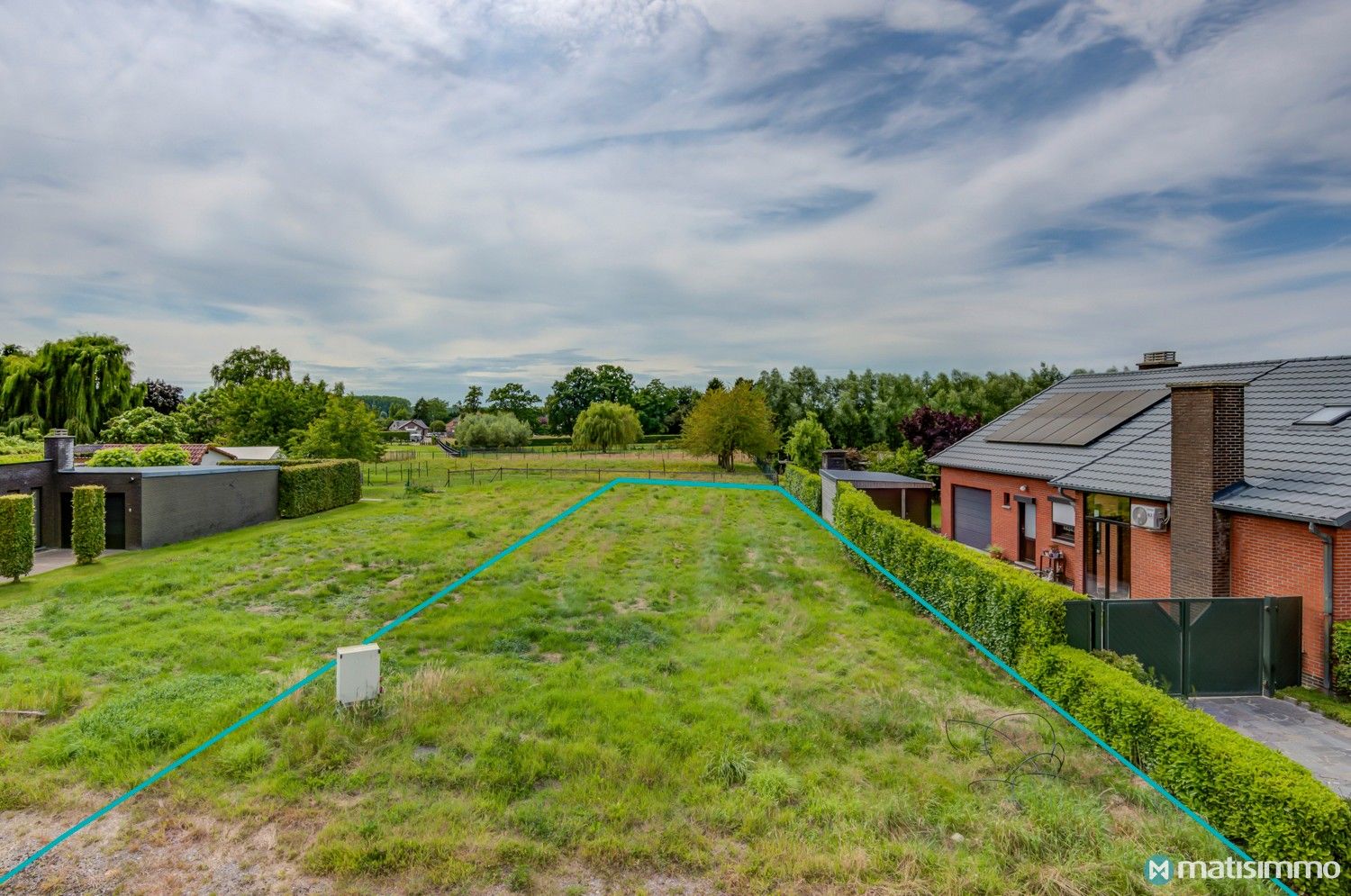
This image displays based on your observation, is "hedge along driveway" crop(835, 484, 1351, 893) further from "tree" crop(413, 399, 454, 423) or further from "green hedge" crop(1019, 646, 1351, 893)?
"tree" crop(413, 399, 454, 423)

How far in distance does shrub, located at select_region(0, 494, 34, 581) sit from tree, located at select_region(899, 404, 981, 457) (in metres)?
30.2

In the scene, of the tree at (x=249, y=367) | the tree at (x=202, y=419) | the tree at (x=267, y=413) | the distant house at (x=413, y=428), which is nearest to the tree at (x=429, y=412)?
the distant house at (x=413, y=428)

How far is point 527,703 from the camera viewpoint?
699cm

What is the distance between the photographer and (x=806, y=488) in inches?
914

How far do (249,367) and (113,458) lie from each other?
53501 millimetres

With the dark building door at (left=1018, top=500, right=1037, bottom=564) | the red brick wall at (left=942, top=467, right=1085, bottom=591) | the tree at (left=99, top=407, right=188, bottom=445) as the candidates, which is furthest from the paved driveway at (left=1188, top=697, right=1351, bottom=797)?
the tree at (left=99, top=407, right=188, bottom=445)

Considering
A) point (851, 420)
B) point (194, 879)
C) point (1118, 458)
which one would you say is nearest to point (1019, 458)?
point (1118, 458)

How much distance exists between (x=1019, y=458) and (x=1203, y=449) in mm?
6002

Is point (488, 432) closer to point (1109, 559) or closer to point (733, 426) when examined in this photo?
point (733, 426)

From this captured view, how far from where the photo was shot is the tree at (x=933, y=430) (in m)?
30.2

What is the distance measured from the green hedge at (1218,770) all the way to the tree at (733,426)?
32.4m

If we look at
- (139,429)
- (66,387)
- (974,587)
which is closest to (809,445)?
(974,587)

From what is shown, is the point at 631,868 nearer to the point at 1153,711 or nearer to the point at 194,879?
the point at 194,879

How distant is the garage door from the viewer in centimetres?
1650
